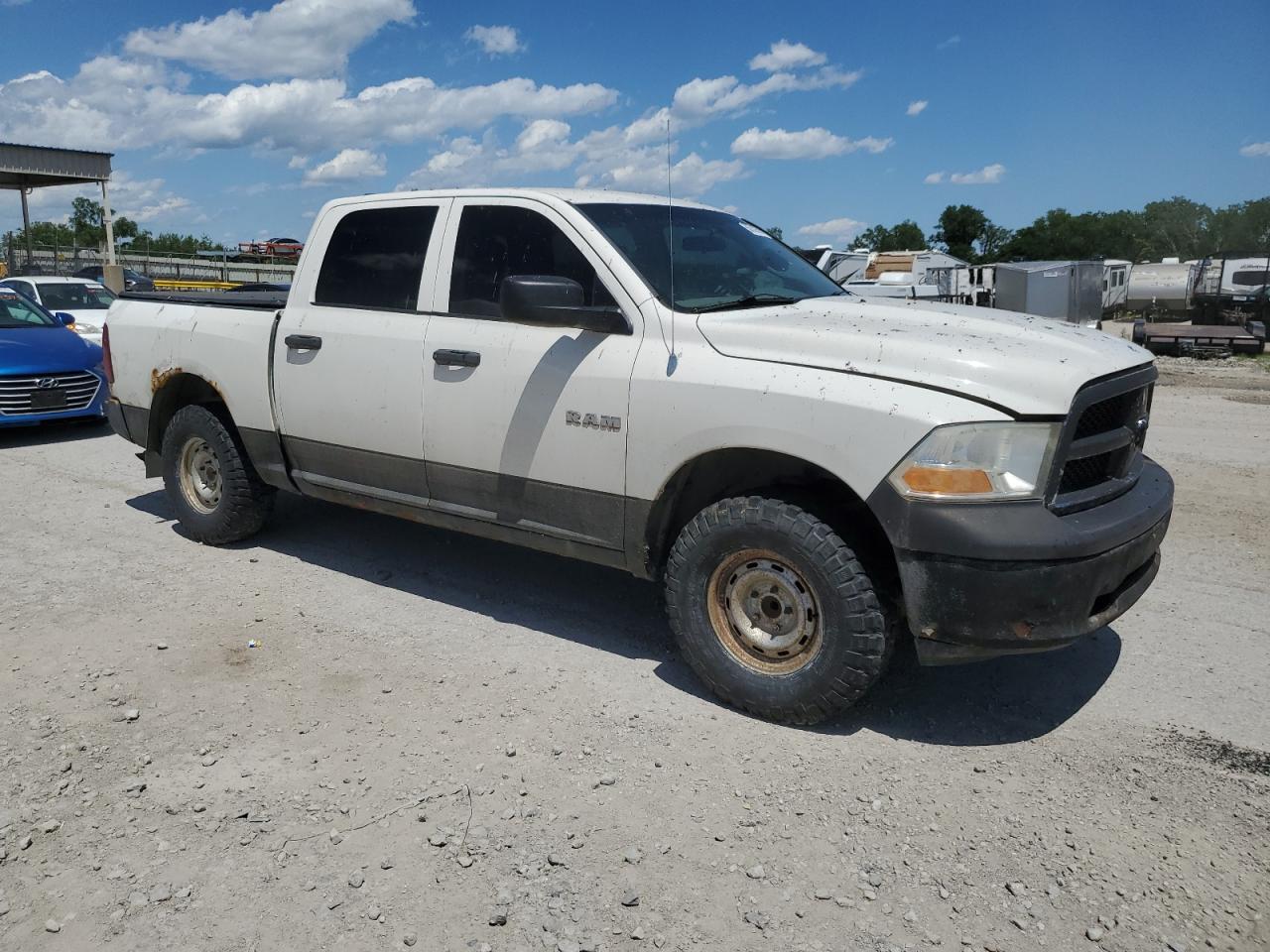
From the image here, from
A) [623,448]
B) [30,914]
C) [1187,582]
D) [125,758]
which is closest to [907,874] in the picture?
[623,448]

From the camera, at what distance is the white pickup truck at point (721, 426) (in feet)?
11.3

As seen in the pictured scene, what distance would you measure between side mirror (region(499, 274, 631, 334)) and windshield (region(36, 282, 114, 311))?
1231cm

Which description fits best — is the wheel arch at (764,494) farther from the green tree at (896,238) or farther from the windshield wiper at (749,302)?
the green tree at (896,238)

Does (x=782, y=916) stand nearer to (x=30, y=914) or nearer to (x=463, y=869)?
Result: (x=463, y=869)

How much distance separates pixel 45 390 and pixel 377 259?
6.33 metres

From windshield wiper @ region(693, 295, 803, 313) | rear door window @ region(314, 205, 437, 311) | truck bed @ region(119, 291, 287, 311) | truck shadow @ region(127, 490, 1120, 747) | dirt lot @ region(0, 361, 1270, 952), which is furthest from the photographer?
truck bed @ region(119, 291, 287, 311)

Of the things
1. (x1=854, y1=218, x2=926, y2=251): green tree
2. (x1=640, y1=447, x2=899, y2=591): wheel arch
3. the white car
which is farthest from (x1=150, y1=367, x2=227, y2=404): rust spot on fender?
(x1=854, y1=218, x2=926, y2=251): green tree

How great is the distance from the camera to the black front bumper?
338 cm

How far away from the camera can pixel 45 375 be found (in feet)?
32.0

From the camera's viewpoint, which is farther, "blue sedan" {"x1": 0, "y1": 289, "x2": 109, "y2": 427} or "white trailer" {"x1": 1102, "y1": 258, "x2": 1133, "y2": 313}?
"white trailer" {"x1": 1102, "y1": 258, "x2": 1133, "y2": 313}

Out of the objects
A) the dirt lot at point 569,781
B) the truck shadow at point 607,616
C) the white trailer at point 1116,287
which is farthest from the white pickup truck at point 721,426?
the white trailer at point 1116,287

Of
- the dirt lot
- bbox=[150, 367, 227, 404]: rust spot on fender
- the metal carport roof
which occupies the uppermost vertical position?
the metal carport roof

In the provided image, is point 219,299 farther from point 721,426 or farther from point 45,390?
point 45,390

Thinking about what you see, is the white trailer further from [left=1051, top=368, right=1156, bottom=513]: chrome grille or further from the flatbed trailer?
[left=1051, top=368, right=1156, bottom=513]: chrome grille
